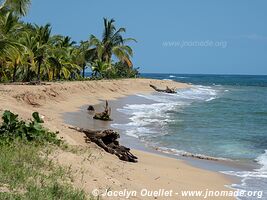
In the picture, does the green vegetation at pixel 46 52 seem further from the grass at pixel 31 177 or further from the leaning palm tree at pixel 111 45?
the grass at pixel 31 177

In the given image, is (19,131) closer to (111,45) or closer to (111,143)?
(111,143)

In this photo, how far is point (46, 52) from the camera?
99.3 ft

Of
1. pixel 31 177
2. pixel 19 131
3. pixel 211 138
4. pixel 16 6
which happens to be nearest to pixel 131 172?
pixel 19 131

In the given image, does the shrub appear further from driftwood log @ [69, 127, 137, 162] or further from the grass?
driftwood log @ [69, 127, 137, 162]

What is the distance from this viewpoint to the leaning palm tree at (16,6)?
778 inches

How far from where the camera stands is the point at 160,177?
30.0ft

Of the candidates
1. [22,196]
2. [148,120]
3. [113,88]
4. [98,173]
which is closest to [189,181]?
[98,173]

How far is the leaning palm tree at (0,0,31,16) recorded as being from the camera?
1975 centimetres

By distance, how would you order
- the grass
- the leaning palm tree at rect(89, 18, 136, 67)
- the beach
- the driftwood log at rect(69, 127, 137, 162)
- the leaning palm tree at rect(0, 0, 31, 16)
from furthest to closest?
1. the leaning palm tree at rect(89, 18, 136, 67)
2. the leaning palm tree at rect(0, 0, 31, 16)
3. the driftwood log at rect(69, 127, 137, 162)
4. the beach
5. the grass

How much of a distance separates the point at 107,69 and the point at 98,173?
1542 inches

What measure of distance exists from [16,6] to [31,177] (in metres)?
15.7

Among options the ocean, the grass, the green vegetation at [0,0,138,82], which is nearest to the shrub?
the grass

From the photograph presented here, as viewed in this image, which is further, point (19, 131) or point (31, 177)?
point (19, 131)

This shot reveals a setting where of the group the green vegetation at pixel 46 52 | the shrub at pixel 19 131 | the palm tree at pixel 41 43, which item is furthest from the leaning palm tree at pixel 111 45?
the shrub at pixel 19 131
